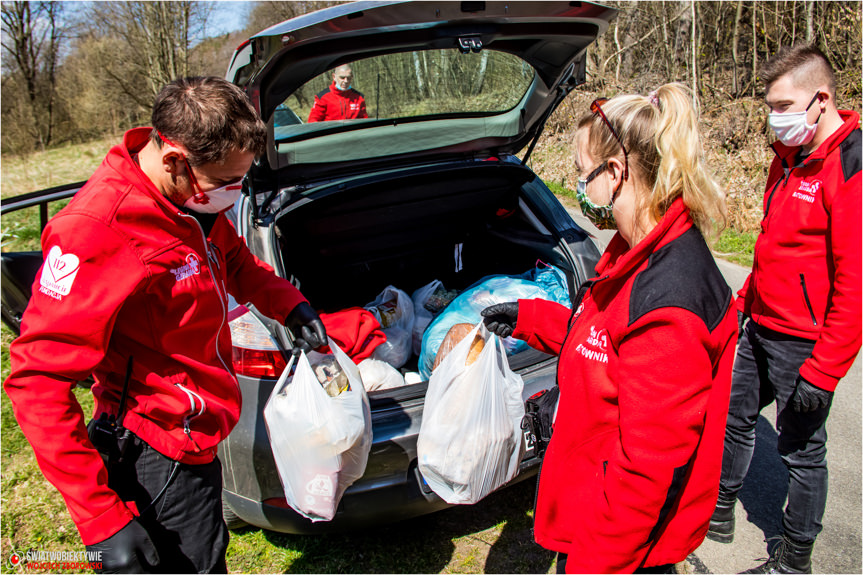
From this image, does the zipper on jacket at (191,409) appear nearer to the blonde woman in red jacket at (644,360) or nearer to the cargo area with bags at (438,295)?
the cargo area with bags at (438,295)

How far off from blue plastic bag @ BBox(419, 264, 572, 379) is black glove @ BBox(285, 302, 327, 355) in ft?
2.51

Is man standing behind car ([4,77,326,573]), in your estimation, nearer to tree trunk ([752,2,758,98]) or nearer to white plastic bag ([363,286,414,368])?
white plastic bag ([363,286,414,368])

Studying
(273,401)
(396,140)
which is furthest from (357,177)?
(273,401)

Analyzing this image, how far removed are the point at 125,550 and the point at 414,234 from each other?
2473mm

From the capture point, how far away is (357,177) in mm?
2975

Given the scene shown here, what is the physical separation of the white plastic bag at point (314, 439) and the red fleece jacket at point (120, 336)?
21 centimetres

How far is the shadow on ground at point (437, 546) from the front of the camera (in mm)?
2285

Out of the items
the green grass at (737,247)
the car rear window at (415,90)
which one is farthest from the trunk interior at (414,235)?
the green grass at (737,247)

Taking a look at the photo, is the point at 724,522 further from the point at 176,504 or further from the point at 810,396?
the point at 176,504

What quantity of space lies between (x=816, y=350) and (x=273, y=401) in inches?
74.8

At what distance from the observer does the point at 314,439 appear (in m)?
1.84

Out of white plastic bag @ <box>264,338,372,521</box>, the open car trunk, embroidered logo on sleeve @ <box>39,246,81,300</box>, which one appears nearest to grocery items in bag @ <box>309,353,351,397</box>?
white plastic bag @ <box>264,338,372,521</box>

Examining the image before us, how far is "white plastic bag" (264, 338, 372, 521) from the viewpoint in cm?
185

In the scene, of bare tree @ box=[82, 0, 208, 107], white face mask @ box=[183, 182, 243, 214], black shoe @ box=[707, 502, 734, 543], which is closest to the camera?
white face mask @ box=[183, 182, 243, 214]
